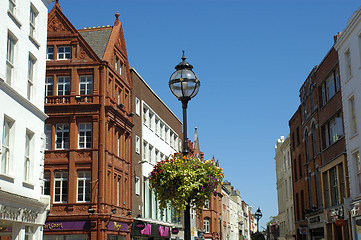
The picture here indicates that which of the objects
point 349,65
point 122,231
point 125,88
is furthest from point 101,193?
point 349,65

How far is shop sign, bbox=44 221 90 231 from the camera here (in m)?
33.6

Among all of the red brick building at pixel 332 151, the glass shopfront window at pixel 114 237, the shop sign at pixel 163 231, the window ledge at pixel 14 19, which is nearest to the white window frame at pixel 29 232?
the window ledge at pixel 14 19

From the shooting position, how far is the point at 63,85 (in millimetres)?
36188

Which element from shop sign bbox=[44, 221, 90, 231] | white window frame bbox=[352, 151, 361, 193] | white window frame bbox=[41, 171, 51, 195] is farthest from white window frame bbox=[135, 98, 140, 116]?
white window frame bbox=[352, 151, 361, 193]

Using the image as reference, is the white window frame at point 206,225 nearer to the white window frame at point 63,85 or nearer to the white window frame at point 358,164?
the white window frame at point 63,85

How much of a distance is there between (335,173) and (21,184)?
19950 mm

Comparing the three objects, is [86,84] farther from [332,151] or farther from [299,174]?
[299,174]

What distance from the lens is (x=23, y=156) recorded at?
65.4 feet

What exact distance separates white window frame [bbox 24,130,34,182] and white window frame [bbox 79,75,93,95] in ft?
49.1

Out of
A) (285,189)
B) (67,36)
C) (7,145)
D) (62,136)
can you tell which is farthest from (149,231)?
(7,145)

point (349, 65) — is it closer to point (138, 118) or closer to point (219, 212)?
point (138, 118)

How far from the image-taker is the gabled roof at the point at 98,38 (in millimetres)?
38219

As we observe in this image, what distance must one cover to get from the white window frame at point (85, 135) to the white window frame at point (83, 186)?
6.25 ft

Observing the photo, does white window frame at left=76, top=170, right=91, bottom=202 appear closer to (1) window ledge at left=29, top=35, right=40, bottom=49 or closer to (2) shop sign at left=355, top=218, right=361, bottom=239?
(1) window ledge at left=29, top=35, right=40, bottom=49
